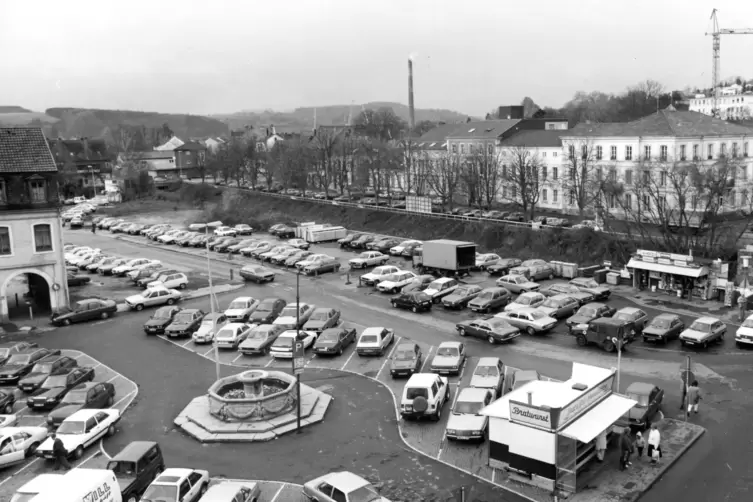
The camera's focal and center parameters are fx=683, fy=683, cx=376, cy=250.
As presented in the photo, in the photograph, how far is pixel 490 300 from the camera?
40.9 meters

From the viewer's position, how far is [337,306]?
43.7 metres

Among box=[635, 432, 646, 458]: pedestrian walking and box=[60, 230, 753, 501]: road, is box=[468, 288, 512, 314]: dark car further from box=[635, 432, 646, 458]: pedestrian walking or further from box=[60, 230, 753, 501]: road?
box=[635, 432, 646, 458]: pedestrian walking

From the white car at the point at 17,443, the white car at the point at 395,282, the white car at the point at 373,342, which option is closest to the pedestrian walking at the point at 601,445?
the white car at the point at 373,342

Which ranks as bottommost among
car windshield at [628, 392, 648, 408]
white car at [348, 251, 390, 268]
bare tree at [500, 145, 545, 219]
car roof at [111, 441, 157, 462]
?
car windshield at [628, 392, 648, 408]

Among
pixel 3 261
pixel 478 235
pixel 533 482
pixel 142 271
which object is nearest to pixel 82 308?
pixel 3 261

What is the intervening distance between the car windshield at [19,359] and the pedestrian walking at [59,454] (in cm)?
1181

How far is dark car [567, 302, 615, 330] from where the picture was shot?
1414 inches

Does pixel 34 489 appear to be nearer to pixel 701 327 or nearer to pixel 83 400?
pixel 83 400

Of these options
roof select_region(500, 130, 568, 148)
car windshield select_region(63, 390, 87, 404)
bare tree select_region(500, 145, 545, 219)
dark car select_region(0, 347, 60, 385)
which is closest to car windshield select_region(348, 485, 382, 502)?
car windshield select_region(63, 390, 87, 404)

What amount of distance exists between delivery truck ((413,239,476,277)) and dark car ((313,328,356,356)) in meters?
16.7

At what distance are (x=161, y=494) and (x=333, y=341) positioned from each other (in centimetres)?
Result: 1571

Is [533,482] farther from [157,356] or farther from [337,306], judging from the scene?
[337,306]

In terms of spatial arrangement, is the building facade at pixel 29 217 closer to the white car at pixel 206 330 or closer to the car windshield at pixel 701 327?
the white car at pixel 206 330

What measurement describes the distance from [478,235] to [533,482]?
155 feet
